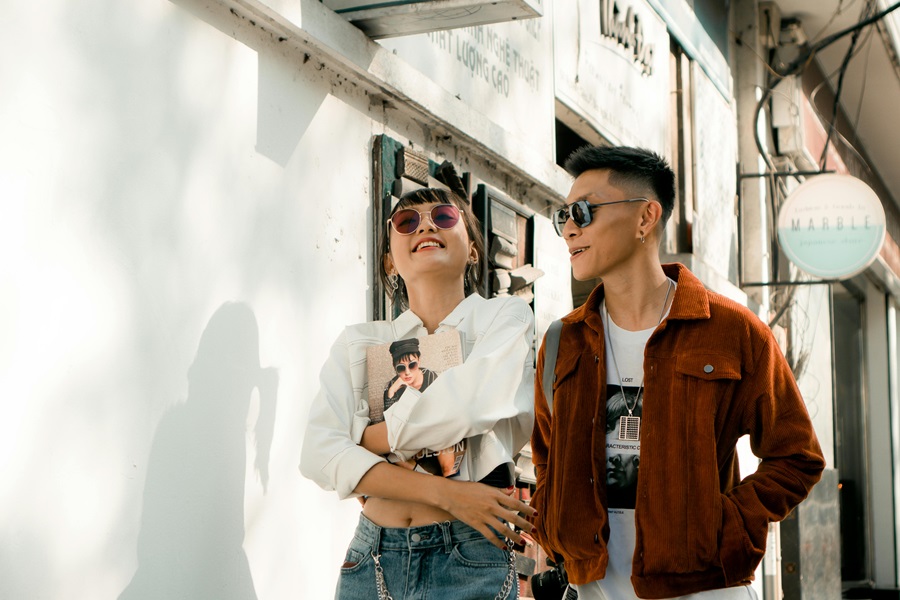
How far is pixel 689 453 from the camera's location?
296cm

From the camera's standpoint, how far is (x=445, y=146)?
5.46m

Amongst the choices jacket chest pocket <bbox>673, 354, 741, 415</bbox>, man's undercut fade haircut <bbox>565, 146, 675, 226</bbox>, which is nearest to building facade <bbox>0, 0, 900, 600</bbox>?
jacket chest pocket <bbox>673, 354, 741, 415</bbox>

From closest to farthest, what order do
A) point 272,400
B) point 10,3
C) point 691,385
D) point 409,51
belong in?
point 10,3 → point 691,385 → point 272,400 → point 409,51

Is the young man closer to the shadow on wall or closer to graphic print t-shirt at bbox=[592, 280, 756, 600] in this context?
graphic print t-shirt at bbox=[592, 280, 756, 600]

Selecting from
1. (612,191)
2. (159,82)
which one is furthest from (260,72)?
(612,191)

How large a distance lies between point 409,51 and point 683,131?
5292 millimetres

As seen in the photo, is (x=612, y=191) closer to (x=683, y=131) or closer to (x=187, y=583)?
(x=187, y=583)

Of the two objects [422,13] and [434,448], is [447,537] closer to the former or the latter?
[434,448]

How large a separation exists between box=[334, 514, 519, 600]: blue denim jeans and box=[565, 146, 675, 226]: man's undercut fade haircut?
106 centimetres

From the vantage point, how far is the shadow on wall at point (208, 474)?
328cm

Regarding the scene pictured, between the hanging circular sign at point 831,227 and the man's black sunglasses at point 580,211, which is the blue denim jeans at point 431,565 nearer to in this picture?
the man's black sunglasses at point 580,211

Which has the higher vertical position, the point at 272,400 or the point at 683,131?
the point at 683,131

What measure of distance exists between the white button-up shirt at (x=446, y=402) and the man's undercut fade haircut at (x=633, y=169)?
45 centimetres

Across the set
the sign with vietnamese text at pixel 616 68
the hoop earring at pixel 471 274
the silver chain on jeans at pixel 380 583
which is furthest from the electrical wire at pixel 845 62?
the silver chain on jeans at pixel 380 583
